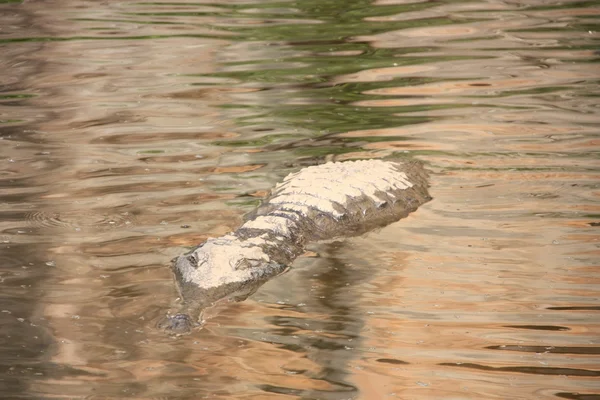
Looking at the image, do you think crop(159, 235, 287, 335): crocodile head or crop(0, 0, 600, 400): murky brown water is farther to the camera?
crop(159, 235, 287, 335): crocodile head

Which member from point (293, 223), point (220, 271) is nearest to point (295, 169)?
point (293, 223)

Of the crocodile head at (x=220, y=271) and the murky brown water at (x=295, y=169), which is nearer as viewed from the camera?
the murky brown water at (x=295, y=169)

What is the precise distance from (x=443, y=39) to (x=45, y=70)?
130 inches

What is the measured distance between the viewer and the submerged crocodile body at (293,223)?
367 cm

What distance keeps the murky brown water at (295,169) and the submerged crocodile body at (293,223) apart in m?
0.09

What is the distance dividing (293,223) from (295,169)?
3.10 feet

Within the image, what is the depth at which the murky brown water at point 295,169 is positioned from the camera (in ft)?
10.2

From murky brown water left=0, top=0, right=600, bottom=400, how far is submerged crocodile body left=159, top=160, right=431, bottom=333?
0.09 meters

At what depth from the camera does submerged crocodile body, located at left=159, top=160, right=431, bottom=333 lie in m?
3.67

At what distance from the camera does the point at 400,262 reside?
156 inches

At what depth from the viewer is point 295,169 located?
513 centimetres

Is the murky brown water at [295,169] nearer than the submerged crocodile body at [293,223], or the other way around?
the murky brown water at [295,169]

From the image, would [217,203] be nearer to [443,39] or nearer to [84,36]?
[443,39]

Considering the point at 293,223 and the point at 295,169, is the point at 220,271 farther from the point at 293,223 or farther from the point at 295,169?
the point at 295,169
